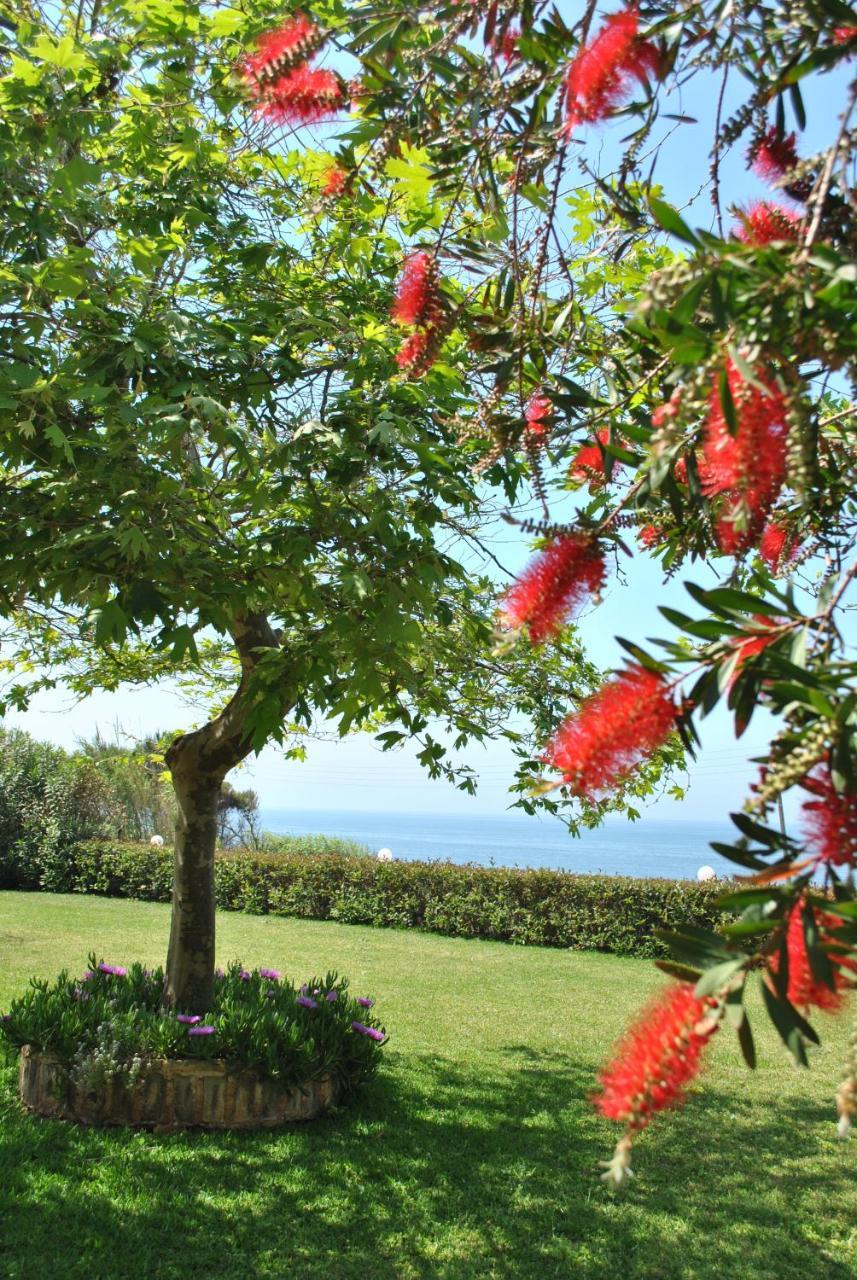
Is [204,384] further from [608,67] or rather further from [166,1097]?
[166,1097]

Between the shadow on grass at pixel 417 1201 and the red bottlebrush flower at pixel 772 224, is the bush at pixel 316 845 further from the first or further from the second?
the red bottlebrush flower at pixel 772 224

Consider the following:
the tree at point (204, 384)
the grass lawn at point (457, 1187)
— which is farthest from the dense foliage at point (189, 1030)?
the tree at point (204, 384)

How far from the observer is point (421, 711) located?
5070 mm

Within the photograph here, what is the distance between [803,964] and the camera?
90 centimetres

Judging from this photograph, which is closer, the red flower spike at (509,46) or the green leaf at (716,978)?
the green leaf at (716,978)

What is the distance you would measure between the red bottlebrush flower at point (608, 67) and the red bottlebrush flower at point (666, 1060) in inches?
47.4

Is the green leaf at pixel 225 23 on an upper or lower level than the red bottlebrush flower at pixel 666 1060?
upper

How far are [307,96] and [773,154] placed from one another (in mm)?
748

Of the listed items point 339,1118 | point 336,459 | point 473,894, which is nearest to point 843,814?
point 336,459

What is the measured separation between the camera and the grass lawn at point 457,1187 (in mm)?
3803

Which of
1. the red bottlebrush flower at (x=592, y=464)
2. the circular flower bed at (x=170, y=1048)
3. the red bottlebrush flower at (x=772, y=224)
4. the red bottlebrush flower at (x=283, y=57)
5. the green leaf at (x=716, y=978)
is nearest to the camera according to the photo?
the green leaf at (x=716, y=978)

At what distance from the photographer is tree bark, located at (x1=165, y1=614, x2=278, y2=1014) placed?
207 inches

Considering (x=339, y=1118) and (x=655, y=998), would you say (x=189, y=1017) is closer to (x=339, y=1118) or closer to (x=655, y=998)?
(x=339, y=1118)

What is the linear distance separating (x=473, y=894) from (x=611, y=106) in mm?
12308
